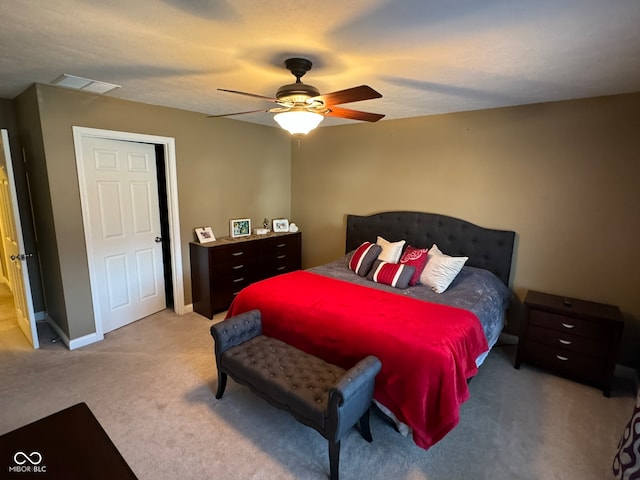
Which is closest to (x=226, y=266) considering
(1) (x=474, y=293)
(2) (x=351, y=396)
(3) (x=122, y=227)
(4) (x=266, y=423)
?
(3) (x=122, y=227)

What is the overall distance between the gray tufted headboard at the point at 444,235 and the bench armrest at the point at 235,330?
208 cm

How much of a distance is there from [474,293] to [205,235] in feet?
9.96

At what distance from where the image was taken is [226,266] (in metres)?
3.88

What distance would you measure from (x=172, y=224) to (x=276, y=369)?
2.39 meters

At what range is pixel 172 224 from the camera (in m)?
3.74

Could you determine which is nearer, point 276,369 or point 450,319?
point 276,369

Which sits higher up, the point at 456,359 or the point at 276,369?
the point at 456,359

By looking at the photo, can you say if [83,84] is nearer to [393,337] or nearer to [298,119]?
[298,119]

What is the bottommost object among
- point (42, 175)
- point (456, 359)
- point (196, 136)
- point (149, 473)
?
point (149, 473)

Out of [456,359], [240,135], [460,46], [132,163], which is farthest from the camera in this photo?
[240,135]

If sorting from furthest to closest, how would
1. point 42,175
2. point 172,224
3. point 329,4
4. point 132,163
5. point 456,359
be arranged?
point 172,224 < point 132,163 < point 42,175 < point 456,359 < point 329,4

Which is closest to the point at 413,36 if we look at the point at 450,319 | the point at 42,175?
the point at 450,319

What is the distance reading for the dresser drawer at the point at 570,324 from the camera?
2576 millimetres

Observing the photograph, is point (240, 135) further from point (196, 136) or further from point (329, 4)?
point (329, 4)
